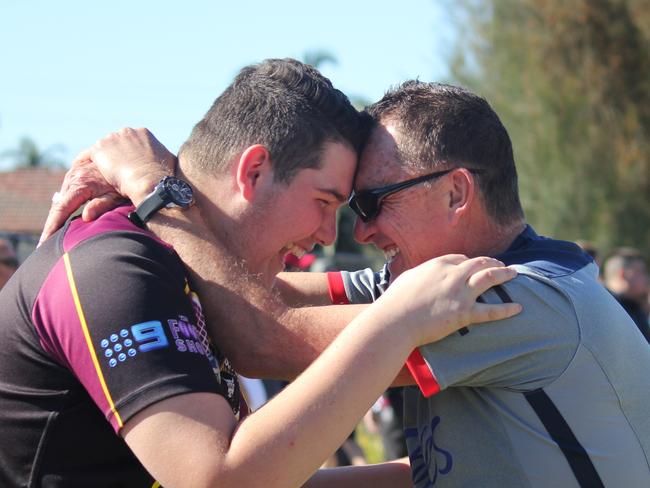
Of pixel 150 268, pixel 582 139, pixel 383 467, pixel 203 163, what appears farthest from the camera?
pixel 582 139

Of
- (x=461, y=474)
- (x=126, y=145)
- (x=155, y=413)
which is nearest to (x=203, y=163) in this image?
(x=126, y=145)

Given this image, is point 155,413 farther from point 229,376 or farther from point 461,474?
point 461,474

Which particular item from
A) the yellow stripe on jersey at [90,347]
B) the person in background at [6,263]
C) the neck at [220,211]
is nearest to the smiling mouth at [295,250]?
the neck at [220,211]

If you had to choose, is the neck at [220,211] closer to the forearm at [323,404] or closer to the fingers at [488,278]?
the forearm at [323,404]

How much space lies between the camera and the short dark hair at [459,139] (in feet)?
10.2

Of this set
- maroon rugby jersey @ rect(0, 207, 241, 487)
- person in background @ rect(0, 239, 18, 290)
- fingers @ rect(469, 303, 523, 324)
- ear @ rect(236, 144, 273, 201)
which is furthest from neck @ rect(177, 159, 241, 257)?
person in background @ rect(0, 239, 18, 290)

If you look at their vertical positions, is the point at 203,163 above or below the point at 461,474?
above

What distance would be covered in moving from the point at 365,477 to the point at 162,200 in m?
1.29

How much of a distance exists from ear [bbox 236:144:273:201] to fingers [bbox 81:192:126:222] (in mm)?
391

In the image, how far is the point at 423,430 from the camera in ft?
9.52

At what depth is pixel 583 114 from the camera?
78.5 ft

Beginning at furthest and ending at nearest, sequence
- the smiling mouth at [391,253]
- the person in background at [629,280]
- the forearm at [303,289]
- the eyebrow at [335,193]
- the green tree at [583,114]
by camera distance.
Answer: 1. the green tree at [583,114]
2. the person in background at [629,280]
3. the forearm at [303,289]
4. the smiling mouth at [391,253]
5. the eyebrow at [335,193]

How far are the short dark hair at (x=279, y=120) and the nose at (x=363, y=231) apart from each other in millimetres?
281

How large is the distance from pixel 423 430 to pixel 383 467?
536mm
